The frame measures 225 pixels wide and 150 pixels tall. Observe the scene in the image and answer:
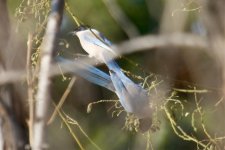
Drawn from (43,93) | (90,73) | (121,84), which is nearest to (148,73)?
(121,84)

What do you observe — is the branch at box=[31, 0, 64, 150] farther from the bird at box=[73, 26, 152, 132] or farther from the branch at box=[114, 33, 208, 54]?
the bird at box=[73, 26, 152, 132]

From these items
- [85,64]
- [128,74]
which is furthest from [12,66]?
[128,74]

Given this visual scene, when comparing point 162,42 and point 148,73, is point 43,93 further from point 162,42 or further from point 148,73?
point 148,73

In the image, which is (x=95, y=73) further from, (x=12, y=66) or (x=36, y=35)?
(x=12, y=66)

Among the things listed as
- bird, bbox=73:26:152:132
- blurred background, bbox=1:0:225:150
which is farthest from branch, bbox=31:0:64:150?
bird, bbox=73:26:152:132

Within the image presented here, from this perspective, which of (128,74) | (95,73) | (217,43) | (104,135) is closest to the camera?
(217,43)

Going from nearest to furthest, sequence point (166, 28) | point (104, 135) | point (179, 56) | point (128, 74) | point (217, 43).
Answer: point (217, 43), point (166, 28), point (128, 74), point (179, 56), point (104, 135)
